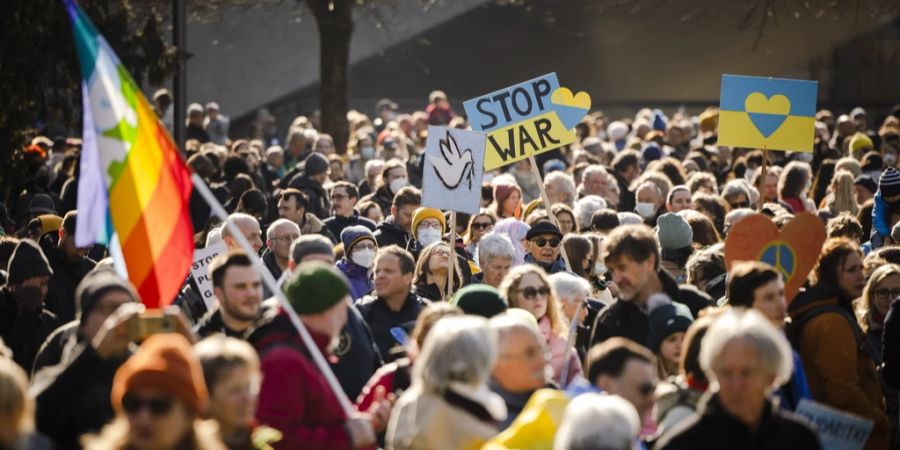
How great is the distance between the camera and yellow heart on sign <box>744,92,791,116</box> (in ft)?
36.0

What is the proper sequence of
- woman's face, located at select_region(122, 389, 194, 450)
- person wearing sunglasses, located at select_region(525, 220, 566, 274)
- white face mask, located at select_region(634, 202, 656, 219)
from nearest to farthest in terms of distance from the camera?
woman's face, located at select_region(122, 389, 194, 450), person wearing sunglasses, located at select_region(525, 220, 566, 274), white face mask, located at select_region(634, 202, 656, 219)

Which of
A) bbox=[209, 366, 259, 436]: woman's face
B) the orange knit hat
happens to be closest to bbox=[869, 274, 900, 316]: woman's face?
bbox=[209, 366, 259, 436]: woman's face

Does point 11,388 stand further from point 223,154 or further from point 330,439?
point 223,154

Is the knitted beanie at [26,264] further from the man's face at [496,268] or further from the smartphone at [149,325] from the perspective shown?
the smartphone at [149,325]

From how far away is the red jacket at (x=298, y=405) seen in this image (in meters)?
5.77

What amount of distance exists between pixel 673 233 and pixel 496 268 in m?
1.36

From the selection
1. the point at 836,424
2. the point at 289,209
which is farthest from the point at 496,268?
the point at 836,424

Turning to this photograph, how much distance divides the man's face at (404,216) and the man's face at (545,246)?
1971 mm

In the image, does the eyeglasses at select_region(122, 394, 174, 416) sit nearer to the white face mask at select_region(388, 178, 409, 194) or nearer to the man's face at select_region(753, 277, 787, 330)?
the man's face at select_region(753, 277, 787, 330)

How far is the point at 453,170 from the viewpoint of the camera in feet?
34.6

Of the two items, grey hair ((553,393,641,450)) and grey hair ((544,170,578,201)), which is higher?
grey hair ((544,170,578,201))

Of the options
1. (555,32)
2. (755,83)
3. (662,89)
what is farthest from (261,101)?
(755,83)

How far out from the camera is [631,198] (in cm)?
1553

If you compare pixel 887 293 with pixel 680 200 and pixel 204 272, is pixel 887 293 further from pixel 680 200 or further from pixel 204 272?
pixel 680 200
